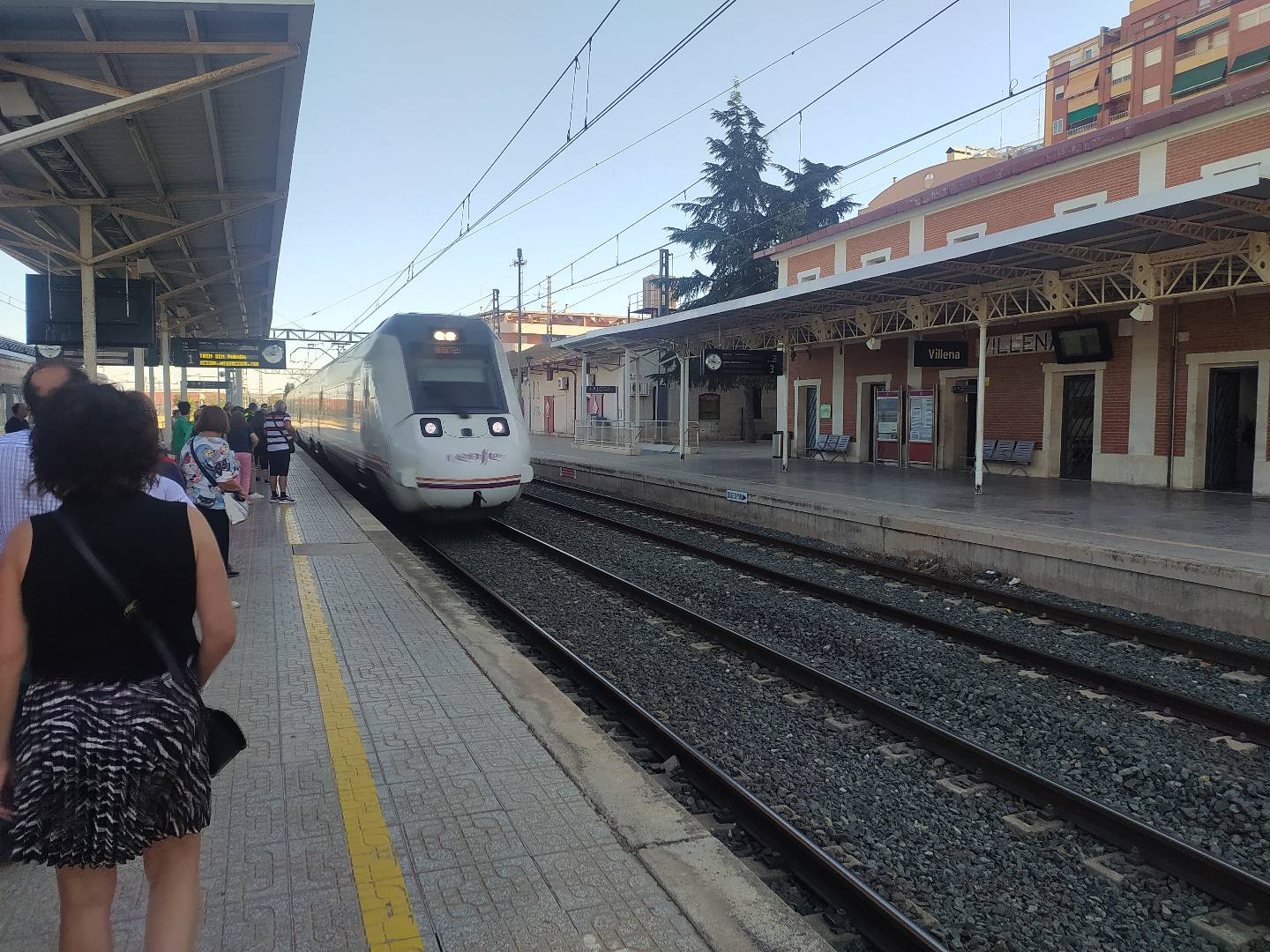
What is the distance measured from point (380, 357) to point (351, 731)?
8421mm

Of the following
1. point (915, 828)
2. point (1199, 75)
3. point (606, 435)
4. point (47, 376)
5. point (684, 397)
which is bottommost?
point (915, 828)

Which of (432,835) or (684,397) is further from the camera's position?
(684,397)

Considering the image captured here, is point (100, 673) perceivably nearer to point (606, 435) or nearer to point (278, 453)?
point (278, 453)

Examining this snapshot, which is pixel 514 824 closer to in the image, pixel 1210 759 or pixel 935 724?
pixel 935 724

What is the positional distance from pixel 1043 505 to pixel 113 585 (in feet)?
41.8

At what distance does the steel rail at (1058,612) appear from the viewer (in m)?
6.71

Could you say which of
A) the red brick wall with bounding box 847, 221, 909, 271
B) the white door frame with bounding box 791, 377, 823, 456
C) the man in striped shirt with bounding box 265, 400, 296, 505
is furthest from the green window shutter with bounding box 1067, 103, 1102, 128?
the man in striped shirt with bounding box 265, 400, 296, 505

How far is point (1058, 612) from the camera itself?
8016 millimetres

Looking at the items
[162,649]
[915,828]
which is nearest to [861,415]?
[915,828]

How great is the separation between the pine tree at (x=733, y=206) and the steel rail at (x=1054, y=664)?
2514 cm

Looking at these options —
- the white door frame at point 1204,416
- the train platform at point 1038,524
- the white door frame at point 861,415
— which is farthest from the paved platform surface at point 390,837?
the white door frame at point 861,415

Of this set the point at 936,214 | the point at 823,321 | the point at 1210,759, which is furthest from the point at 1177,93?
the point at 1210,759

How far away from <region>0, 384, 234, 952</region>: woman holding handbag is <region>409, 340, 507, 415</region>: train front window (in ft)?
30.6

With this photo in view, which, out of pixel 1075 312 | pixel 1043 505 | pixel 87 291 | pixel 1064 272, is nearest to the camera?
pixel 87 291
